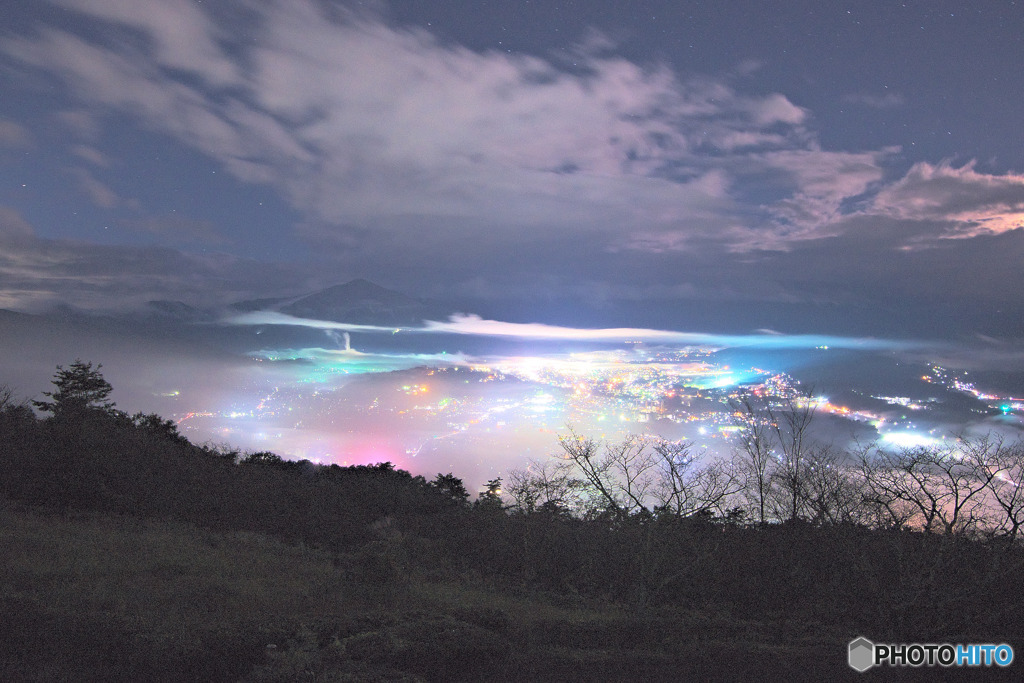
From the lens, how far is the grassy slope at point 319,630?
6.39 m

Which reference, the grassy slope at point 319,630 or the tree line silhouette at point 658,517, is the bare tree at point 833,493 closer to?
the tree line silhouette at point 658,517

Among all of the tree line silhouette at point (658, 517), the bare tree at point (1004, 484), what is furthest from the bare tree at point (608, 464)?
the bare tree at point (1004, 484)

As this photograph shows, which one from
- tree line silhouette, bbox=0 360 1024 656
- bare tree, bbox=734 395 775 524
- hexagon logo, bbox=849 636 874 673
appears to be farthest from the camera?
bare tree, bbox=734 395 775 524

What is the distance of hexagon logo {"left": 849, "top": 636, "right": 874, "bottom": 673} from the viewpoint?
23.5 ft

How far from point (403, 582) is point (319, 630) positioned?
3.36 meters

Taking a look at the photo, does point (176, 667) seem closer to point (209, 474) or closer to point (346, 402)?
point (209, 474)

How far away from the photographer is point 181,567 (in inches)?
417

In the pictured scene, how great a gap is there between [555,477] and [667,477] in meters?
3.57

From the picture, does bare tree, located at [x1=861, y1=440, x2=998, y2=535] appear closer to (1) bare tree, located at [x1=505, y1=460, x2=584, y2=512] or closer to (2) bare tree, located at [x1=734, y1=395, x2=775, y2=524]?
(2) bare tree, located at [x1=734, y1=395, x2=775, y2=524]

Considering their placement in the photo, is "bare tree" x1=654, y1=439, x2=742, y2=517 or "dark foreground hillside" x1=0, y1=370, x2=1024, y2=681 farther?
"bare tree" x1=654, y1=439, x2=742, y2=517

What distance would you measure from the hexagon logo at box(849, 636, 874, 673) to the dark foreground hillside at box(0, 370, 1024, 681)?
0.78 ft

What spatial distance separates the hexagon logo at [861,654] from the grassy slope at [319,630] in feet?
0.61

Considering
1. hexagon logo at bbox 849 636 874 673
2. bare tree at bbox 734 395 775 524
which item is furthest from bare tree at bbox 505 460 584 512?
hexagon logo at bbox 849 636 874 673

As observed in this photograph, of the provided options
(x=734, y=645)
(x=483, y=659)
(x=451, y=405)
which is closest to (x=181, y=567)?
(x=483, y=659)
